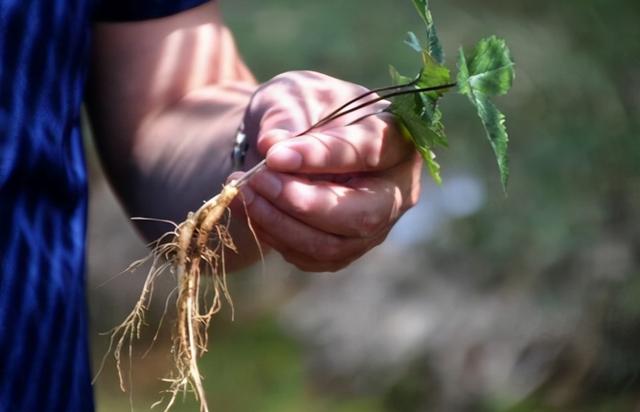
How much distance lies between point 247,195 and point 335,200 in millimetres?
83

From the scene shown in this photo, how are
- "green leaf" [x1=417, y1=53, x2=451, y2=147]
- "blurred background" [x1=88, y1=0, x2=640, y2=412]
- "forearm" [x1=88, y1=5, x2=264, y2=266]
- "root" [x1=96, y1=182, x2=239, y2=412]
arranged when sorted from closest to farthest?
"green leaf" [x1=417, y1=53, x2=451, y2=147]
"root" [x1=96, y1=182, x2=239, y2=412]
"forearm" [x1=88, y1=5, x2=264, y2=266]
"blurred background" [x1=88, y1=0, x2=640, y2=412]

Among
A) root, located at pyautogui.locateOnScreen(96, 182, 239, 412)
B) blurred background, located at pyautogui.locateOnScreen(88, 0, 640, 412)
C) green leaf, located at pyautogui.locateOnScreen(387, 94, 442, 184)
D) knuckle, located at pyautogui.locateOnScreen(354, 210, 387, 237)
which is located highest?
green leaf, located at pyautogui.locateOnScreen(387, 94, 442, 184)

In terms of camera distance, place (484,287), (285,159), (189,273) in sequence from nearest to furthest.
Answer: (285,159)
(189,273)
(484,287)

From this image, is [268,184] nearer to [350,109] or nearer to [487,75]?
[350,109]

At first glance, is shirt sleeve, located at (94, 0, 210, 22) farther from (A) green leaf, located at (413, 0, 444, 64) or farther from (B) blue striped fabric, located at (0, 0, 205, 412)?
(A) green leaf, located at (413, 0, 444, 64)

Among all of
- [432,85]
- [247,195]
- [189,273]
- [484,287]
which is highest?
[432,85]

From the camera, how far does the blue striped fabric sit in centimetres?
96

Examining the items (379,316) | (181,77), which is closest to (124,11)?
(181,77)

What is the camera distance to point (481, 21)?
14.2ft

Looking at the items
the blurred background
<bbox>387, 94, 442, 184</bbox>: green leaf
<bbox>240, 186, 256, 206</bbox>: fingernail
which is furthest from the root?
the blurred background

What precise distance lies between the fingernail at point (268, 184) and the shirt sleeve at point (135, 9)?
33 cm

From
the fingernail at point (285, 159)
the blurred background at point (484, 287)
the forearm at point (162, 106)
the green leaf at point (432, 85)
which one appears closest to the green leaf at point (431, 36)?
the green leaf at point (432, 85)

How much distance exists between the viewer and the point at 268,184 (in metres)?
0.94

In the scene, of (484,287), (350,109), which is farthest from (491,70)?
(484,287)
